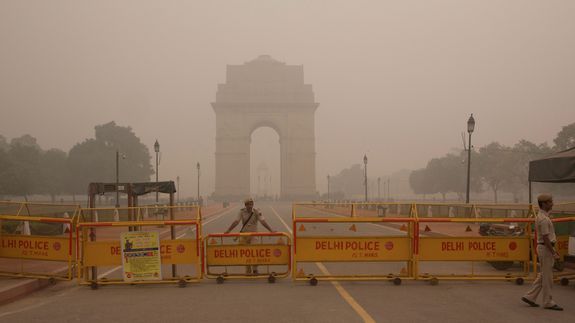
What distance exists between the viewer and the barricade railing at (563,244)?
9.88 m

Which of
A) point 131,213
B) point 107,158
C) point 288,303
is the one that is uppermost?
point 107,158

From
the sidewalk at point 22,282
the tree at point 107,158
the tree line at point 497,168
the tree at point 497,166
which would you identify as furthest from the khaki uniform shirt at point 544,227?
the tree at point 497,166

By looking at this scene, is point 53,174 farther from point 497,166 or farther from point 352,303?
point 352,303

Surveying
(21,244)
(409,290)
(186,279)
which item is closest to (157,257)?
(186,279)

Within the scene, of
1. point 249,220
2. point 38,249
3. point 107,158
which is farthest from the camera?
point 107,158

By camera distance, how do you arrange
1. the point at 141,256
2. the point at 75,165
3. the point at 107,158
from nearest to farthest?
the point at 141,256 → the point at 75,165 → the point at 107,158

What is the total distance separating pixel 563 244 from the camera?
1090 cm

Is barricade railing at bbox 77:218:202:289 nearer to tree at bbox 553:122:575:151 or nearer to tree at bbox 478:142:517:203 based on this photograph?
tree at bbox 553:122:575:151

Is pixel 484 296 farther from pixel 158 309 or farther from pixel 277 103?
pixel 277 103

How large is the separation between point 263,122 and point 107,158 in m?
27.7

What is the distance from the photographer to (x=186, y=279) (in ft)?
32.8

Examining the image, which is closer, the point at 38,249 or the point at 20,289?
the point at 20,289

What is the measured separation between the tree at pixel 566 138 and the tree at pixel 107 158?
58.1 m

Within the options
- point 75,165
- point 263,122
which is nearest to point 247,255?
point 75,165
